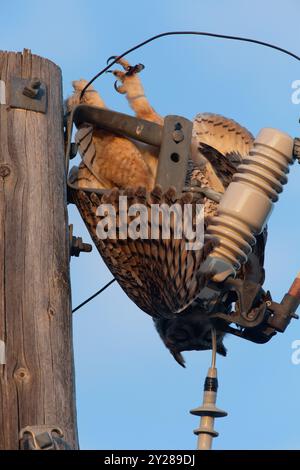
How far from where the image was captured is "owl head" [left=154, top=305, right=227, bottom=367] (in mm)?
6957

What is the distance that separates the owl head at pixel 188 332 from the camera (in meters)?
6.96

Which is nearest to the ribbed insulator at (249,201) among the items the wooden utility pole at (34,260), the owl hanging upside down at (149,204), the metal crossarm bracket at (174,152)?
the owl hanging upside down at (149,204)

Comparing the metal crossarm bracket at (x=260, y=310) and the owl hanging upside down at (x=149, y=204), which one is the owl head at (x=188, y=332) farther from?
the metal crossarm bracket at (x=260, y=310)

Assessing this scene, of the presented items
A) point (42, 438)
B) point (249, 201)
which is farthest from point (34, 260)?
point (249, 201)

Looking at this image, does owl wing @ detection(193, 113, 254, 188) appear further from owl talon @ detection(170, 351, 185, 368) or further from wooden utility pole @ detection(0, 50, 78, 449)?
wooden utility pole @ detection(0, 50, 78, 449)

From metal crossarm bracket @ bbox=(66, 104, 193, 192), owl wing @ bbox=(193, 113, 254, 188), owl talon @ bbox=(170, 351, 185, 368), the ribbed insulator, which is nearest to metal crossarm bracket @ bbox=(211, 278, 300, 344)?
the ribbed insulator

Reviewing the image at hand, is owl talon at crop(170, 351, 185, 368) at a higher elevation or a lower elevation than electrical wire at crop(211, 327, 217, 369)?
higher

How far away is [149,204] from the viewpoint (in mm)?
6754

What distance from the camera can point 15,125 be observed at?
657cm

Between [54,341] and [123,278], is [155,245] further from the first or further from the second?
[54,341]

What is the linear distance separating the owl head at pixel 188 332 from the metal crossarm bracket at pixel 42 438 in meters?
1.27

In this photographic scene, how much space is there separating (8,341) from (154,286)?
116 cm
